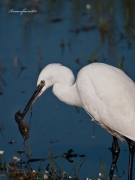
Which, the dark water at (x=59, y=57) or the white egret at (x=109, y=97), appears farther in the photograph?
the dark water at (x=59, y=57)

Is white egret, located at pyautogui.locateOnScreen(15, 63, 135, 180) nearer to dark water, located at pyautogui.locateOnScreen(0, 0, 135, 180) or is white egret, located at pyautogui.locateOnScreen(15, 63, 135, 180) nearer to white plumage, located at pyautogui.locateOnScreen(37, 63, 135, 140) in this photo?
white plumage, located at pyautogui.locateOnScreen(37, 63, 135, 140)

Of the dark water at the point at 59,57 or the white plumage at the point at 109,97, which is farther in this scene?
the dark water at the point at 59,57

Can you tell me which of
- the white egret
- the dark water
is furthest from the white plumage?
the dark water

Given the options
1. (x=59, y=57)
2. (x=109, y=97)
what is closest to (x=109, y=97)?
(x=109, y=97)

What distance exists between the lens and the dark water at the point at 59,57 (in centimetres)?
743

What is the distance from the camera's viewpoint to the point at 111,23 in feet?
39.0

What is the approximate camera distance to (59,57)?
1016 centimetres

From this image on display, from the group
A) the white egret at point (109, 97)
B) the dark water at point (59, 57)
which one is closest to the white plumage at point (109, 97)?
the white egret at point (109, 97)

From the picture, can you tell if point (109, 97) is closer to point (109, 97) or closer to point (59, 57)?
point (109, 97)

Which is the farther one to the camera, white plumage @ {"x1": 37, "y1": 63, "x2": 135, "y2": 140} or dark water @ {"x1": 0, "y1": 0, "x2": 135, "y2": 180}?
dark water @ {"x1": 0, "y1": 0, "x2": 135, "y2": 180}

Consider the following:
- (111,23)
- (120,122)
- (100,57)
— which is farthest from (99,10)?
(120,122)

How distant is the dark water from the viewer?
24.4 ft

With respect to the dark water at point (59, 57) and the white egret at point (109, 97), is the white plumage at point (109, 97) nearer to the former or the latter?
the white egret at point (109, 97)

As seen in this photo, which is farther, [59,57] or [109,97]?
[59,57]
